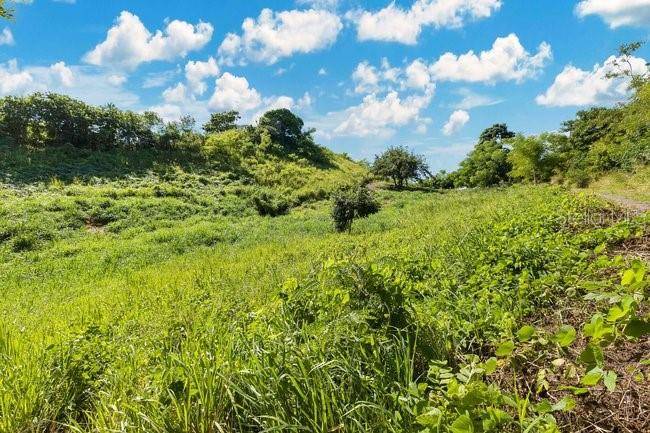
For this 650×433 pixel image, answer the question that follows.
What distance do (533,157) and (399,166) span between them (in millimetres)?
14018

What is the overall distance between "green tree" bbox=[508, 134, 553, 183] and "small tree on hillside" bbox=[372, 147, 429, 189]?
32.9ft

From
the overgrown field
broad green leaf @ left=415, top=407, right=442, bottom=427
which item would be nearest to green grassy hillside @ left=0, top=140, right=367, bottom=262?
the overgrown field

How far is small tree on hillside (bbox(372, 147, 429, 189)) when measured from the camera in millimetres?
45281

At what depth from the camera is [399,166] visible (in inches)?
1788

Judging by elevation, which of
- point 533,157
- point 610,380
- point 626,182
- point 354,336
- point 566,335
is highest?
point 533,157

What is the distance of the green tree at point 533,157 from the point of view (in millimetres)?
41594

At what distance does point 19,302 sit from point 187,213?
18801 mm

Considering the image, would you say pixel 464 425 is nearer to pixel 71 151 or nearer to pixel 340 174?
pixel 71 151

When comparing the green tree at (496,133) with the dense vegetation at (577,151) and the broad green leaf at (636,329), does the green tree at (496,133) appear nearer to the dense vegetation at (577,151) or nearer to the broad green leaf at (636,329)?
the dense vegetation at (577,151)

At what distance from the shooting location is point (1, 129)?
3656cm

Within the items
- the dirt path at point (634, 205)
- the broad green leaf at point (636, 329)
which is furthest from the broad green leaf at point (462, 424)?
the dirt path at point (634, 205)

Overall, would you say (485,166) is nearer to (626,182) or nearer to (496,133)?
(496,133)

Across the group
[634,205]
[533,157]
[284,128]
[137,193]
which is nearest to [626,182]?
[634,205]

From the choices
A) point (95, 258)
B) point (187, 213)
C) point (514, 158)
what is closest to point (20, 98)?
point (187, 213)
